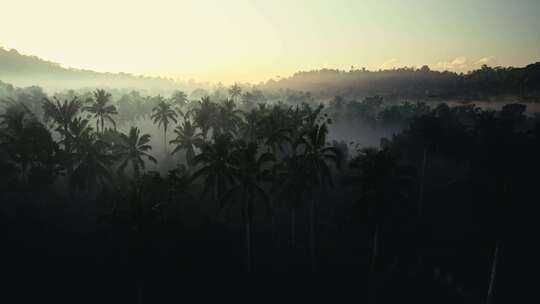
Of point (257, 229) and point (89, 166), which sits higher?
point (89, 166)

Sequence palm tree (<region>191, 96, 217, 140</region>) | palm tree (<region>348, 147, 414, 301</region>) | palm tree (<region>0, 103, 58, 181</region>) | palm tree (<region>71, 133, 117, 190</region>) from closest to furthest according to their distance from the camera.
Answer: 1. palm tree (<region>348, 147, 414, 301</region>)
2. palm tree (<region>71, 133, 117, 190</region>)
3. palm tree (<region>0, 103, 58, 181</region>)
4. palm tree (<region>191, 96, 217, 140</region>)

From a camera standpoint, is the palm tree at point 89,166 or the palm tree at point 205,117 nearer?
the palm tree at point 89,166

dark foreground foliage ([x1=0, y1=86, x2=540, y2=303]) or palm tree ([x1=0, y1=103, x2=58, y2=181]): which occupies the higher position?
palm tree ([x1=0, y1=103, x2=58, y2=181])

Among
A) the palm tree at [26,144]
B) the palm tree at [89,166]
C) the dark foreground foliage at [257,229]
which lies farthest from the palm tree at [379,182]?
the palm tree at [26,144]

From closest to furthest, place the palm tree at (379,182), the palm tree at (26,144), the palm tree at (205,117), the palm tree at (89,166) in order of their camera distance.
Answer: the palm tree at (379,182) → the palm tree at (89,166) → the palm tree at (26,144) → the palm tree at (205,117)

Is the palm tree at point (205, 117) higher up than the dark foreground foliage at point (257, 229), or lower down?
higher up

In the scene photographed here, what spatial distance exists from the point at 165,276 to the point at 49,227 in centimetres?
1981

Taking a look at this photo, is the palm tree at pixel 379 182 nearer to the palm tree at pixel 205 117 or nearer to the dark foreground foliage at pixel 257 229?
the dark foreground foliage at pixel 257 229

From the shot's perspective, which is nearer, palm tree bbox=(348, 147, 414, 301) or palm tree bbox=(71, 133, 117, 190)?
palm tree bbox=(348, 147, 414, 301)

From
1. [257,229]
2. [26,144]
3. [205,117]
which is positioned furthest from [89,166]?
[205,117]

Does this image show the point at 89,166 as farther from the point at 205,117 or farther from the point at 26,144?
the point at 205,117

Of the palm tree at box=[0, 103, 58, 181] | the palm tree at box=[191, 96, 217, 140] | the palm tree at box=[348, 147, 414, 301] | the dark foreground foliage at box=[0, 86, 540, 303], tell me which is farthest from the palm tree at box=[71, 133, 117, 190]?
the palm tree at box=[348, 147, 414, 301]

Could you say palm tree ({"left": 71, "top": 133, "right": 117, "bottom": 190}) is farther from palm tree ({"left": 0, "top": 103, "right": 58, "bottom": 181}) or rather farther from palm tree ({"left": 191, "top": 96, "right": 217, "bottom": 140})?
palm tree ({"left": 191, "top": 96, "right": 217, "bottom": 140})

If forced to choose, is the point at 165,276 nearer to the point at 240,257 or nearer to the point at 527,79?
the point at 240,257
